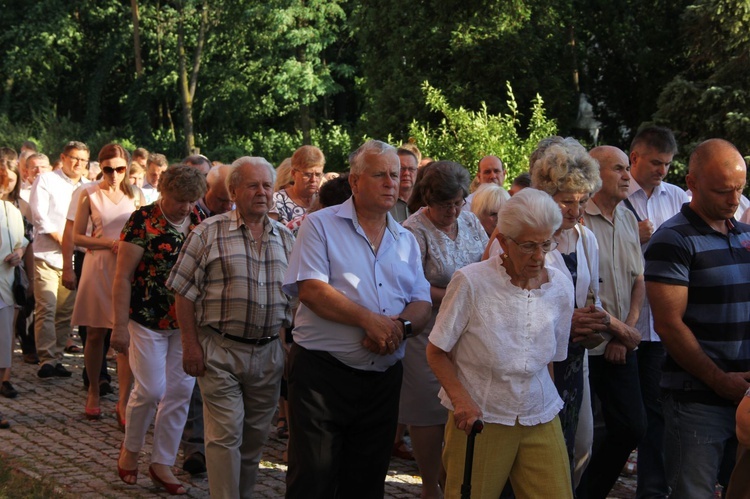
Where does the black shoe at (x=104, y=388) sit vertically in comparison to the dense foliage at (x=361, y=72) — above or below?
below

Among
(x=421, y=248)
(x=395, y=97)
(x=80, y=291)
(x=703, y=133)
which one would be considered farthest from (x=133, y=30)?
(x=421, y=248)

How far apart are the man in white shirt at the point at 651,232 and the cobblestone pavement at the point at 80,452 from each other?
1.79 feet

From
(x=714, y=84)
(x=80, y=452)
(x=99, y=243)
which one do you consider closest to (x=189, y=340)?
(x=80, y=452)

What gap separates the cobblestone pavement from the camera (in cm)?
750

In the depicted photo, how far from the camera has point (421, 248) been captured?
673cm

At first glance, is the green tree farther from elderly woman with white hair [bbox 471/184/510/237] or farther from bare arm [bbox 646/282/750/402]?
bare arm [bbox 646/282/750/402]

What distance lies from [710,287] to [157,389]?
13.0ft

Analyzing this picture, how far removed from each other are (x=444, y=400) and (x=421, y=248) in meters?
1.78

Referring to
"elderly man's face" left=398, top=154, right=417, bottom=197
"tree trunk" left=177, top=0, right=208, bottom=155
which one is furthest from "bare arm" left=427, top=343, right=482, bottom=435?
"tree trunk" left=177, top=0, right=208, bottom=155

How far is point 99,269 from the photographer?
9586 millimetres

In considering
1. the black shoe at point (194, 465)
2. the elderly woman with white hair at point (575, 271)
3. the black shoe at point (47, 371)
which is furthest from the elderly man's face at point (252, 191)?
the black shoe at point (47, 371)

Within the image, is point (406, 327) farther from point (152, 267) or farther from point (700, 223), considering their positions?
point (152, 267)

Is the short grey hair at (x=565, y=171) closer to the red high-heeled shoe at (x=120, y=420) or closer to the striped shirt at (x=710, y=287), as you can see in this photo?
the striped shirt at (x=710, y=287)

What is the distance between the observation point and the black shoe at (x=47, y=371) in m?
11.5
